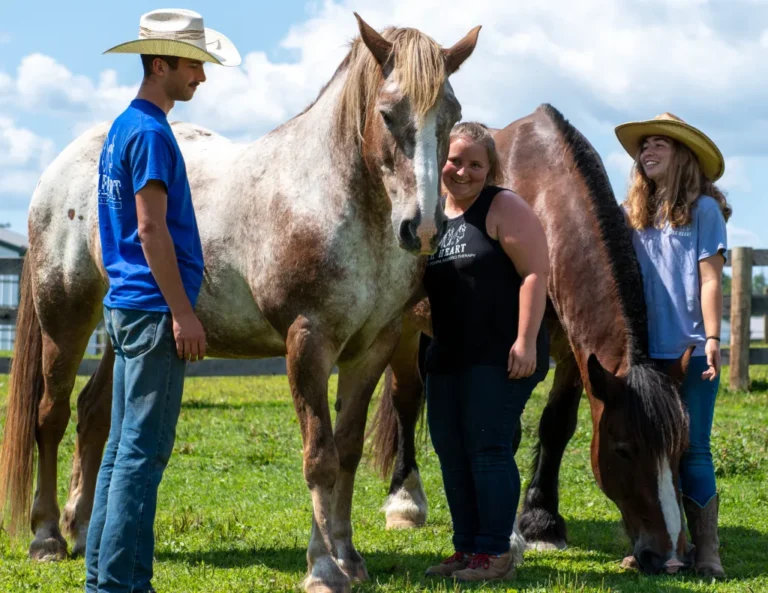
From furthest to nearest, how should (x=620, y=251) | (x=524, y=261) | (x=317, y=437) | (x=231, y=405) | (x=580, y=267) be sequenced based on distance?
(x=231, y=405) → (x=580, y=267) → (x=620, y=251) → (x=524, y=261) → (x=317, y=437)

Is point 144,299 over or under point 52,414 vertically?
over

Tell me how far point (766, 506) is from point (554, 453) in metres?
1.53

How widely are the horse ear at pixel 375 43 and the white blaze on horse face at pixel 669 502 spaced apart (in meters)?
2.09

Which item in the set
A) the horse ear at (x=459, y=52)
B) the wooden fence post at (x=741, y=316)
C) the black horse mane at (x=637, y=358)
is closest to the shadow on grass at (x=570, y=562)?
the black horse mane at (x=637, y=358)

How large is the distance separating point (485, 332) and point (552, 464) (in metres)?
1.60

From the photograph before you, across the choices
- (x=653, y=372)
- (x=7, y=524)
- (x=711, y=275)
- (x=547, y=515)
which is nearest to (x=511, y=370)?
(x=653, y=372)

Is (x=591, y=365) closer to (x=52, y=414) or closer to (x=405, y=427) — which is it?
(x=405, y=427)

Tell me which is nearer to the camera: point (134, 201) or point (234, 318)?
point (134, 201)

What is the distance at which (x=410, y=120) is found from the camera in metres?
3.77

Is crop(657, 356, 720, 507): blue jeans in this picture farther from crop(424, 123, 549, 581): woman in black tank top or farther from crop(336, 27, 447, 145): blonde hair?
crop(336, 27, 447, 145): blonde hair

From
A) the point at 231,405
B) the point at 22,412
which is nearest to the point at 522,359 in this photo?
the point at 22,412

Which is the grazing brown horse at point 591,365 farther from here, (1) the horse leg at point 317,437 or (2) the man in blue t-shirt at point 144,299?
(2) the man in blue t-shirt at point 144,299

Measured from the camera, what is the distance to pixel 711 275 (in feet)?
15.1

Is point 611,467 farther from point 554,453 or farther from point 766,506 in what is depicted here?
point 766,506
